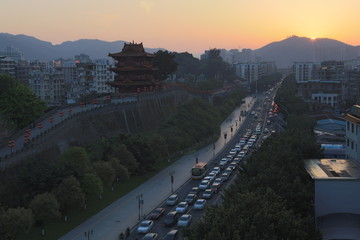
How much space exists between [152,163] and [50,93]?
50.3 metres

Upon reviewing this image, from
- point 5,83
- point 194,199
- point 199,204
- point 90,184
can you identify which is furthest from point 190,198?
point 5,83

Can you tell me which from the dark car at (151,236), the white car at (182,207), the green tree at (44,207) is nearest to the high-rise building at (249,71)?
the white car at (182,207)

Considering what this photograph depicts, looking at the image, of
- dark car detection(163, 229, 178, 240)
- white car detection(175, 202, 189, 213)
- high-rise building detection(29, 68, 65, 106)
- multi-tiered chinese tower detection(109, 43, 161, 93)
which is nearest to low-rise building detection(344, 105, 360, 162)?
white car detection(175, 202, 189, 213)

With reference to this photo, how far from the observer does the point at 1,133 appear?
116ft

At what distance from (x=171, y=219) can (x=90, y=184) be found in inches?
200

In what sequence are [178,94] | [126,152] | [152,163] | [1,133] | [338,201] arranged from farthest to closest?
[178,94], [1,133], [152,163], [126,152], [338,201]

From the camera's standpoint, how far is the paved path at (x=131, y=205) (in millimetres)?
21719

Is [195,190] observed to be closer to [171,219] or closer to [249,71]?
[171,219]

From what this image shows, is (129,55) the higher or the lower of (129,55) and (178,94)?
the higher

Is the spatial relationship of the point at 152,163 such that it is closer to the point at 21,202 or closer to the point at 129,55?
the point at 21,202

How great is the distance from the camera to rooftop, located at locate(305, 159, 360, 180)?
18.5 meters

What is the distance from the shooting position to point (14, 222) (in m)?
18.3

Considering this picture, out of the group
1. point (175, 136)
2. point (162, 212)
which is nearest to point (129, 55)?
point (175, 136)

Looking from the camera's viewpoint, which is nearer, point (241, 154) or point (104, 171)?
point (104, 171)
